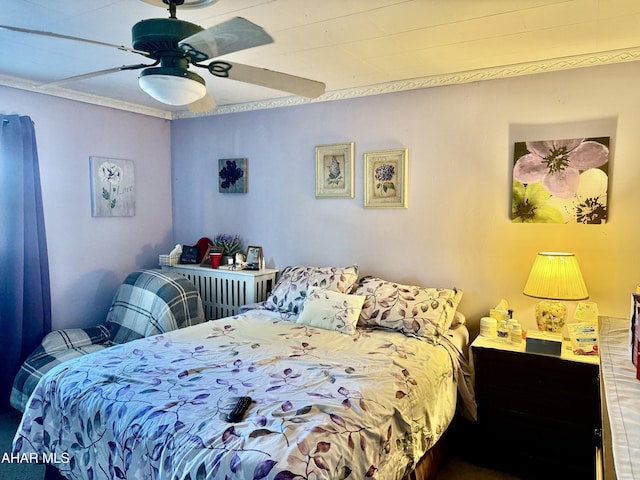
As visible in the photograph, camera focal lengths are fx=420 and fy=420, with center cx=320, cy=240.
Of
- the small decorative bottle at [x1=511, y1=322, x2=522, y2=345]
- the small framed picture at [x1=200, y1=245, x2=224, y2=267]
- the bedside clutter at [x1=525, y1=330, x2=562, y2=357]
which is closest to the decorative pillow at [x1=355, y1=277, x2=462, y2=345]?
the small decorative bottle at [x1=511, y1=322, x2=522, y2=345]

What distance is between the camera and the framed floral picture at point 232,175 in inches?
152

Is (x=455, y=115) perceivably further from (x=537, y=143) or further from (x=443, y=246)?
(x=443, y=246)

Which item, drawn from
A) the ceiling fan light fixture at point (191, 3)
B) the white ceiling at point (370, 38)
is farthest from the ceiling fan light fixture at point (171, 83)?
the white ceiling at point (370, 38)

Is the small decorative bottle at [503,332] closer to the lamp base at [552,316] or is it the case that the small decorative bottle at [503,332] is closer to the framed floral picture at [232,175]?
the lamp base at [552,316]

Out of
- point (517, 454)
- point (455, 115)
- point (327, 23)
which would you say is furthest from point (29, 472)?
point (455, 115)

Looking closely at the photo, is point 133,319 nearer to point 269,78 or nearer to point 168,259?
point 168,259

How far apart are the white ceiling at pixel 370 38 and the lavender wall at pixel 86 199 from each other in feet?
1.21

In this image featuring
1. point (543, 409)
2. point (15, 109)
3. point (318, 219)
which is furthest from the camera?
point (318, 219)

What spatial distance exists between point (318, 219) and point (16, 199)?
7.36ft

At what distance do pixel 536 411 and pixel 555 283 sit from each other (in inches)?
28.4

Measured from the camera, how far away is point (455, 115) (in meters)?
2.90

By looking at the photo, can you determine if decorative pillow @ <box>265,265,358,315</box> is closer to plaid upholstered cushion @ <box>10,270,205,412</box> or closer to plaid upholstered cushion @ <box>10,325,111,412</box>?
plaid upholstered cushion @ <box>10,270,205,412</box>

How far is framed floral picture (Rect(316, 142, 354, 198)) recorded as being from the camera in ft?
10.9

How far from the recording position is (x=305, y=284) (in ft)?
10.2
